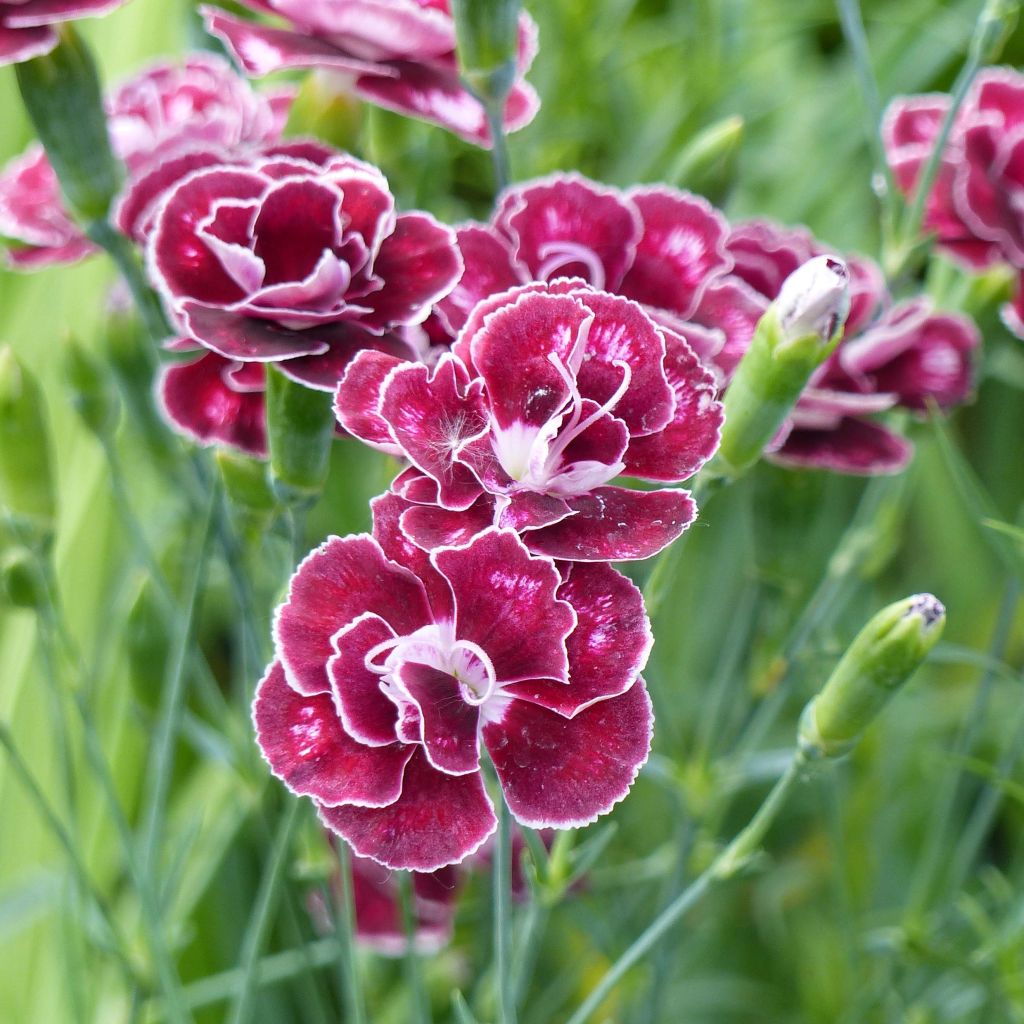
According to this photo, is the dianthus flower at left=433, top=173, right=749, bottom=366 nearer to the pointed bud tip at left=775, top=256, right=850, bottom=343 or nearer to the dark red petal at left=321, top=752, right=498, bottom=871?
the pointed bud tip at left=775, top=256, right=850, bottom=343

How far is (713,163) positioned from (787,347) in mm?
176

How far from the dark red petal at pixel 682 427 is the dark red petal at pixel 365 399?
7 cm

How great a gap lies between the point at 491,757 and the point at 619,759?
36 mm

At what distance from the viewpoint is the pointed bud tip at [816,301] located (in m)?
0.36

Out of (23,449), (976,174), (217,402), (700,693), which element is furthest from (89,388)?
(700,693)

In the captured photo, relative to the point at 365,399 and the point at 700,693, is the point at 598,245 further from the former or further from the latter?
the point at 700,693

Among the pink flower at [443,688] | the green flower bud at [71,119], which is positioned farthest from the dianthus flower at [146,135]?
the pink flower at [443,688]

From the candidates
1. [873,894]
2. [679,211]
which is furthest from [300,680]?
[873,894]

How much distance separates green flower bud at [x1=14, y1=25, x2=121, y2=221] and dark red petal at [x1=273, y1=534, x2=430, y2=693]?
0.73 ft

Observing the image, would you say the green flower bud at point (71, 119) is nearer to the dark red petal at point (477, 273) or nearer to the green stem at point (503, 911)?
the dark red petal at point (477, 273)

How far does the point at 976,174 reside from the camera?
0.56 m

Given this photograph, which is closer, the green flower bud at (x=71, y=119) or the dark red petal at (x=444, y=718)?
the dark red petal at (x=444, y=718)

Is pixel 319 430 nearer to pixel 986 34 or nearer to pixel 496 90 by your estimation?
pixel 496 90

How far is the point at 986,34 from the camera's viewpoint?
1.69 ft
